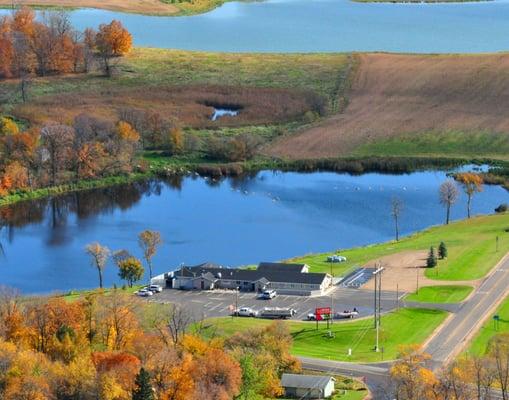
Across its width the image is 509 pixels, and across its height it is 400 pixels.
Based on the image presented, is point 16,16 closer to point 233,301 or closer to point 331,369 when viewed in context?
point 233,301

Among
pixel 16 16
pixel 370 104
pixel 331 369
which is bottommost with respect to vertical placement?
pixel 331 369

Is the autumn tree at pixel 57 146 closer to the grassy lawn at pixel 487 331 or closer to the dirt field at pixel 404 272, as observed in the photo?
the dirt field at pixel 404 272

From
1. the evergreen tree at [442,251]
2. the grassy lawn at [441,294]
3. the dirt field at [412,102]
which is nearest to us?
the grassy lawn at [441,294]

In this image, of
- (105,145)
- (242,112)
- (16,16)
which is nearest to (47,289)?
(105,145)

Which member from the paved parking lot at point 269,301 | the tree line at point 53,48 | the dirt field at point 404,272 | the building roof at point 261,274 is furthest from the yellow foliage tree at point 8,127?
the dirt field at point 404,272

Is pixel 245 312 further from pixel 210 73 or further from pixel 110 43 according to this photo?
pixel 110 43

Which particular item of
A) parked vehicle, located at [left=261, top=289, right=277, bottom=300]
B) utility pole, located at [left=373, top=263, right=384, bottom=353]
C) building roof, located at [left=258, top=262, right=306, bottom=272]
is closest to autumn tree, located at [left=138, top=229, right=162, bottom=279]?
building roof, located at [left=258, top=262, right=306, bottom=272]

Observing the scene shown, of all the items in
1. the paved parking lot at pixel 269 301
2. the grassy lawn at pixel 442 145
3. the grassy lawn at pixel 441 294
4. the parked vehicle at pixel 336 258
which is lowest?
the paved parking lot at pixel 269 301

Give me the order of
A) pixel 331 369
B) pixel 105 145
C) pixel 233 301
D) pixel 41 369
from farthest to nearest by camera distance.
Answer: pixel 105 145
pixel 233 301
pixel 331 369
pixel 41 369
